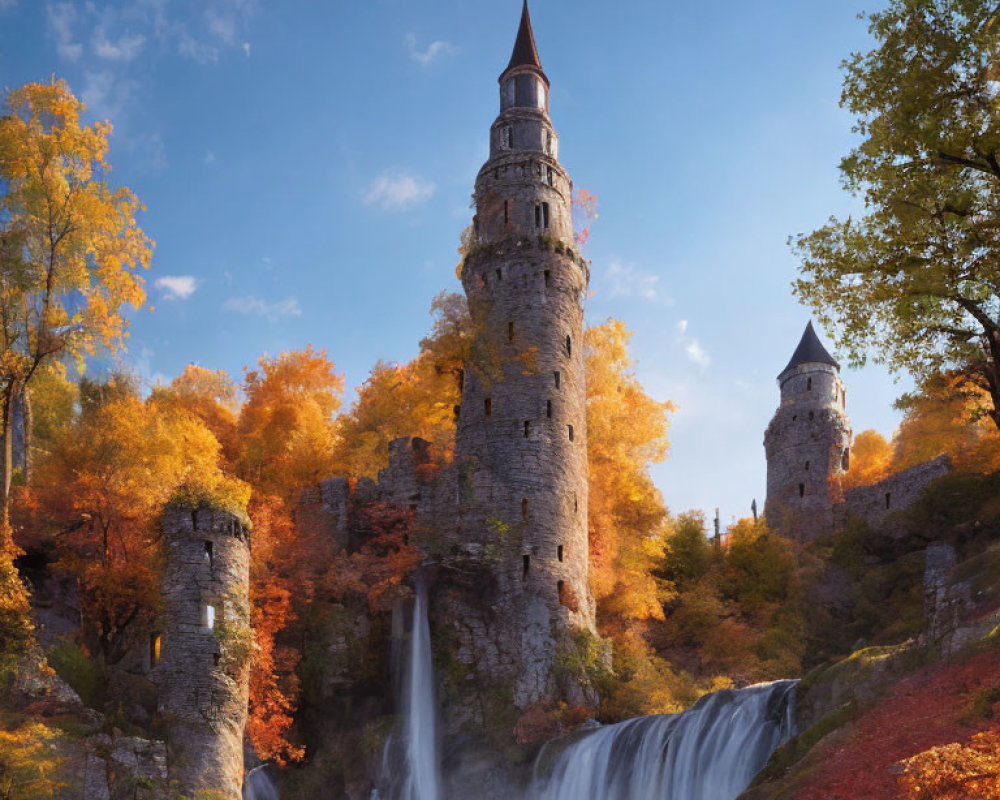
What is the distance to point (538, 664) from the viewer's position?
3472 centimetres

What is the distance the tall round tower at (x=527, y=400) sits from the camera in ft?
118

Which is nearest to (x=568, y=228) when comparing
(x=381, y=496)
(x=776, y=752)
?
(x=381, y=496)

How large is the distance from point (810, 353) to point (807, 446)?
213 inches

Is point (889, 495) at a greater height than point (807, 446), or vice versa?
point (807, 446)

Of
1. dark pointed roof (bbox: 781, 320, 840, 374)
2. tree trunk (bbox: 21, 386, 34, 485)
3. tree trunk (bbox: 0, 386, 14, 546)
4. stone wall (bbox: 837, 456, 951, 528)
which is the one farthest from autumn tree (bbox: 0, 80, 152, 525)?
dark pointed roof (bbox: 781, 320, 840, 374)

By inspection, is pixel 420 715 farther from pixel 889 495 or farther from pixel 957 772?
pixel 957 772

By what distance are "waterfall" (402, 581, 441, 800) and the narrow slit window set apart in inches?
361

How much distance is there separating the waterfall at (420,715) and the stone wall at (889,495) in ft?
64.2

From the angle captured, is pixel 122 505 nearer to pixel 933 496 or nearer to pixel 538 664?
pixel 538 664

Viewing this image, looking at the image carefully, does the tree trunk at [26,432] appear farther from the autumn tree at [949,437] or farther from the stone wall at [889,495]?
the stone wall at [889,495]

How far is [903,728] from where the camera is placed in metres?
19.1

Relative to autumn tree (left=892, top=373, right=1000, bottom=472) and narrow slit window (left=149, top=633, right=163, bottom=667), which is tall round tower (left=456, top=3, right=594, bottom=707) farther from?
autumn tree (left=892, top=373, right=1000, bottom=472)

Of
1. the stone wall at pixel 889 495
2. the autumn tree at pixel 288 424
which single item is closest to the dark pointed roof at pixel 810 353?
the stone wall at pixel 889 495

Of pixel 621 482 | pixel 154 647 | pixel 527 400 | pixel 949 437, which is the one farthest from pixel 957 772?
pixel 949 437
